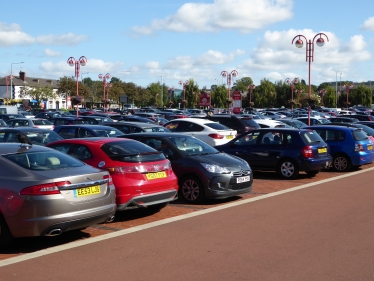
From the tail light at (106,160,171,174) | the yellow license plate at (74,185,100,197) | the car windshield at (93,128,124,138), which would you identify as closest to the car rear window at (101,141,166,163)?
the tail light at (106,160,171,174)

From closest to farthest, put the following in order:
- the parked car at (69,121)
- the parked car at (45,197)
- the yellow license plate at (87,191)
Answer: the parked car at (45,197) → the yellow license plate at (87,191) → the parked car at (69,121)

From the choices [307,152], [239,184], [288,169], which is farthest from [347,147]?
[239,184]

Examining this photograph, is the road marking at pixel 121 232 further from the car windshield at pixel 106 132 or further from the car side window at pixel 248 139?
the car windshield at pixel 106 132

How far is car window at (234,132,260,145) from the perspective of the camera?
16531 mm

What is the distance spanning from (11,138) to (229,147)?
6.43 metres

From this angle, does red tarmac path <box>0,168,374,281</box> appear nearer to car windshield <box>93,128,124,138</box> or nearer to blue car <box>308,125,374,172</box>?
blue car <box>308,125,374,172</box>

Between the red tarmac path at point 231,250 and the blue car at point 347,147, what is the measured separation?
22.9ft

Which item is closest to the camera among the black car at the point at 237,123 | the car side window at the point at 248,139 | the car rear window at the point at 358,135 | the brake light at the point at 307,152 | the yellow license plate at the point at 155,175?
the yellow license plate at the point at 155,175

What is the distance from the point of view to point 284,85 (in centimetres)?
10088

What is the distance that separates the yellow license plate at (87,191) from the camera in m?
7.77

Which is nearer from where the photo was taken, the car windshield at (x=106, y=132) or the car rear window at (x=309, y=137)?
the car rear window at (x=309, y=137)

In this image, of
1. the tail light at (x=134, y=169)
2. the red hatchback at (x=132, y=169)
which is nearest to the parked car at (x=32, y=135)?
the red hatchback at (x=132, y=169)

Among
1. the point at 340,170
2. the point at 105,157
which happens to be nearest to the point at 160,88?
the point at 340,170

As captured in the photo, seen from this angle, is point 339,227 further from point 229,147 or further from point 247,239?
point 229,147
